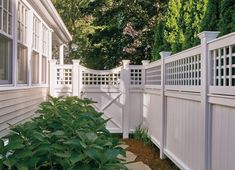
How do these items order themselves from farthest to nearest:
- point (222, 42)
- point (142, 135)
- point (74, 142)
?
1. point (142, 135)
2. point (222, 42)
3. point (74, 142)

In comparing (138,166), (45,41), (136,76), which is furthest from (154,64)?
(45,41)

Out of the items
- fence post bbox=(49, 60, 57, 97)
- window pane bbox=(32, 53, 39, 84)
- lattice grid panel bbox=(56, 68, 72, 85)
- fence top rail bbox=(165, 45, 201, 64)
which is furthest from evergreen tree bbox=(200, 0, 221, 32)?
fence post bbox=(49, 60, 57, 97)

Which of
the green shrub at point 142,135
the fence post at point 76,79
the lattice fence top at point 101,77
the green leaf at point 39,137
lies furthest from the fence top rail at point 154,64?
the green leaf at point 39,137

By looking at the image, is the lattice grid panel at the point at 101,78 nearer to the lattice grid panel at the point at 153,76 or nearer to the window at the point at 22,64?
the lattice grid panel at the point at 153,76

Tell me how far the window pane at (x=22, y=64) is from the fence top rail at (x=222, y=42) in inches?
142

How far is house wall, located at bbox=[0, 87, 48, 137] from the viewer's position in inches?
203

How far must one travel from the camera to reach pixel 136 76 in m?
10.1

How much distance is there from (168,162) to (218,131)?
3.01 meters

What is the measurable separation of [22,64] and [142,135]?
3682mm

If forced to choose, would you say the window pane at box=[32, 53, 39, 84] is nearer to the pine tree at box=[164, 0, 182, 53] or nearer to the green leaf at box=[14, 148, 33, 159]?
the pine tree at box=[164, 0, 182, 53]

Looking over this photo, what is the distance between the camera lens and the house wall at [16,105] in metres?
5.15

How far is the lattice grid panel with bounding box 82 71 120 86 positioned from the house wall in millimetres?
1938

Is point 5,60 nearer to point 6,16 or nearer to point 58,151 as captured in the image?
point 6,16

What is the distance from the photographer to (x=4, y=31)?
5.22 m
